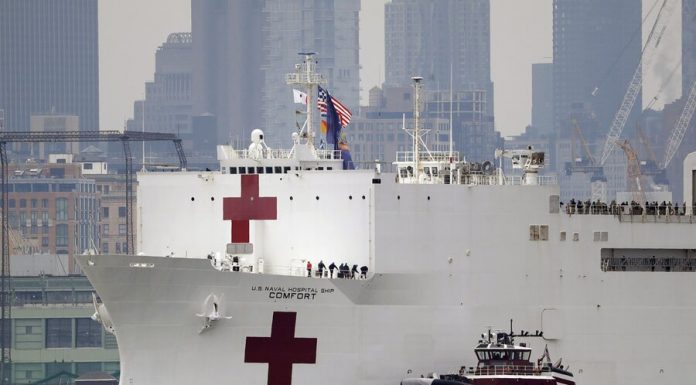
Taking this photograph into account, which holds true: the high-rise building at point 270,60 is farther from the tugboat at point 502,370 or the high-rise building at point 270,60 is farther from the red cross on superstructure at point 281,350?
the red cross on superstructure at point 281,350

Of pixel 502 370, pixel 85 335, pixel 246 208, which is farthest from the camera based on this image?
pixel 85 335

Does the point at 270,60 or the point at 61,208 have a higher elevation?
the point at 270,60

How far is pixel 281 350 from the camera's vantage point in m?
51.9

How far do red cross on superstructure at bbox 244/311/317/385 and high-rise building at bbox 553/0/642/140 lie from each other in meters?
112

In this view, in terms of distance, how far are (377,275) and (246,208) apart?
3.57 m

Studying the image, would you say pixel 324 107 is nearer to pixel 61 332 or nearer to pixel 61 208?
pixel 61 332

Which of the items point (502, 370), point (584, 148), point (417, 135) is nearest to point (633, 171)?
point (584, 148)

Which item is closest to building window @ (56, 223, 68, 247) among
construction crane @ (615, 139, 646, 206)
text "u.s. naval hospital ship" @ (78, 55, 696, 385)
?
construction crane @ (615, 139, 646, 206)

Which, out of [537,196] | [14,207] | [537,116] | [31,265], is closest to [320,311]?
[537,196]

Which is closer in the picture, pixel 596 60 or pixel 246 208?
pixel 246 208

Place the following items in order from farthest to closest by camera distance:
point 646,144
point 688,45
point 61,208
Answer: point 646,144
point 61,208
point 688,45

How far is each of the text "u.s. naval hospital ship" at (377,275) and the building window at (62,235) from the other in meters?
88.7

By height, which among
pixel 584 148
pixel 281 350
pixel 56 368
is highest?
pixel 584 148

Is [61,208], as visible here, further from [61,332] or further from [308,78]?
[308,78]
